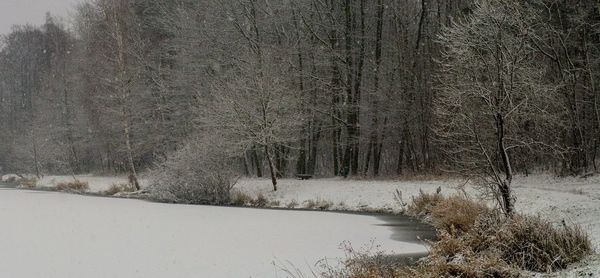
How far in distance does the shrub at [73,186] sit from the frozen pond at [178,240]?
13536 millimetres

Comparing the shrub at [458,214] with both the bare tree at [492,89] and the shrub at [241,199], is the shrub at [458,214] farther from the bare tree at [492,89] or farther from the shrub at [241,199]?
the shrub at [241,199]

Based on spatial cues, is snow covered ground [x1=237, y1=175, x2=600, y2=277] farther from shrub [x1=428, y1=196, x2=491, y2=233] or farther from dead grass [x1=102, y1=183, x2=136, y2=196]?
dead grass [x1=102, y1=183, x2=136, y2=196]

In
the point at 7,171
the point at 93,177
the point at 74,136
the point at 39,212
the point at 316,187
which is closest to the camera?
the point at 39,212

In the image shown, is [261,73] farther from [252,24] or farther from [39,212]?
[39,212]

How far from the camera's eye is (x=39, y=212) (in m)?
20.3

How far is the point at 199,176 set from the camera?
84.7 ft

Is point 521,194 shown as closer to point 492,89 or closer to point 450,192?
point 450,192

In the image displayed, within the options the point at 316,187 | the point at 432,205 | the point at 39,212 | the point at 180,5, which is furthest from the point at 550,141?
the point at 180,5

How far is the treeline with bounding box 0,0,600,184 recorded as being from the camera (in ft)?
75.0

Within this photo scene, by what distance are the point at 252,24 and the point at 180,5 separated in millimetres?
8227

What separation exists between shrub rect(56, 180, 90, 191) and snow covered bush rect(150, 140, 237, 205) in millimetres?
10792

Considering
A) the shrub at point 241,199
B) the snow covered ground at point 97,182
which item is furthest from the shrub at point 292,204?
the snow covered ground at point 97,182

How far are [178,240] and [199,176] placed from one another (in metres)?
11.9

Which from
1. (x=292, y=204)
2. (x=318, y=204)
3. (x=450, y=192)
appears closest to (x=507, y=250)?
(x=450, y=192)
